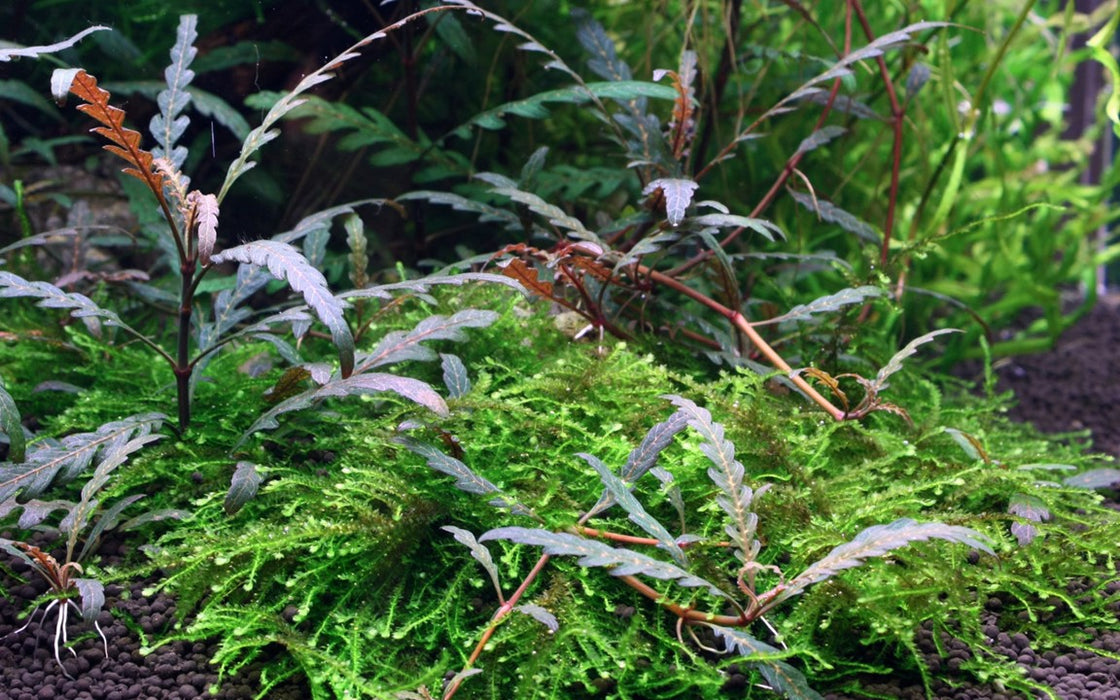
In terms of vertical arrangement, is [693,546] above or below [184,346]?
below

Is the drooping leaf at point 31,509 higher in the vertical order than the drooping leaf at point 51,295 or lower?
lower

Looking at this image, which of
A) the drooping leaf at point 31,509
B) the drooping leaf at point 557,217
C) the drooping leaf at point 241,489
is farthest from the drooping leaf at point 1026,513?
the drooping leaf at point 31,509

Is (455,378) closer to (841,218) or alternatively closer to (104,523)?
(104,523)

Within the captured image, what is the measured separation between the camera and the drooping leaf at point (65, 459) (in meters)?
1.34

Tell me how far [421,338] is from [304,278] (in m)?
0.28

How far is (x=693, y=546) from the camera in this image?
4.39 ft

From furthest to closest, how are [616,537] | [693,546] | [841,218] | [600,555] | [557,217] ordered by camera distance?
[841,218]
[557,217]
[693,546]
[616,537]
[600,555]

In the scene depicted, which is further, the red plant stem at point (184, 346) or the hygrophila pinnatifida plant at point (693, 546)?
the red plant stem at point (184, 346)

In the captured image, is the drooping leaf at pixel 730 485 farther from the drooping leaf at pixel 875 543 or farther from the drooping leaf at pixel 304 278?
the drooping leaf at pixel 304 278

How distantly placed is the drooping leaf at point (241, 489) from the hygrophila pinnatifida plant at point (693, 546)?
0.24 metres

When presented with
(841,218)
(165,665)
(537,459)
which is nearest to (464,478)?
(537,459)

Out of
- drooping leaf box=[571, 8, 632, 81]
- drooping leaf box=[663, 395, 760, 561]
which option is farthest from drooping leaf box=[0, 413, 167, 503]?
drooping leaf box=[571, 8, 632, 81]

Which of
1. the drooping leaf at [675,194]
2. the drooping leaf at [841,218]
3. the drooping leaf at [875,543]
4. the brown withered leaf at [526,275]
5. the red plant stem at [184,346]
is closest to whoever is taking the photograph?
the drooping leaf at [875,543]

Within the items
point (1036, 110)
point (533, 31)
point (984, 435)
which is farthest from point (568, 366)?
point (1036, 110)
